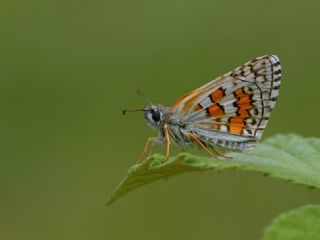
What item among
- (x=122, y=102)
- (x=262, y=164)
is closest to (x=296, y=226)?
(x=262, y=164)

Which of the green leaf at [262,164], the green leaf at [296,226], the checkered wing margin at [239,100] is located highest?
the checkered wing margin at [239,100]

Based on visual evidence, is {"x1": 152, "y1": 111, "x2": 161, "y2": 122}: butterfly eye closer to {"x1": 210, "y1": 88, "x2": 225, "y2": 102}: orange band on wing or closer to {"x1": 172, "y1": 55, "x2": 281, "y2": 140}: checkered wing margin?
{"x1": 172, "y1": 55, "x2": 281, "y2": 140}: checkered wing margin

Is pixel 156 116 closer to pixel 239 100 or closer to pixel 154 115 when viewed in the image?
pixel 154 115

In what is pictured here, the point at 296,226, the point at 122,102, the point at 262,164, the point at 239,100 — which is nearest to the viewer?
the point at 296,226

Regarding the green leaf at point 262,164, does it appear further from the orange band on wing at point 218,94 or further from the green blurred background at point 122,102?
the green blurred background at point 122,102

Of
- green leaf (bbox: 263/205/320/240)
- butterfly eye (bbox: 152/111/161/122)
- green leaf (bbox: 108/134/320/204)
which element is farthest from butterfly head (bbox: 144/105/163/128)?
green leaf (bbox: 263/205/320/240)

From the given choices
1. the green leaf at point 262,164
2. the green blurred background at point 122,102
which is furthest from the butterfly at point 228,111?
the green blurred background at point 122,102
